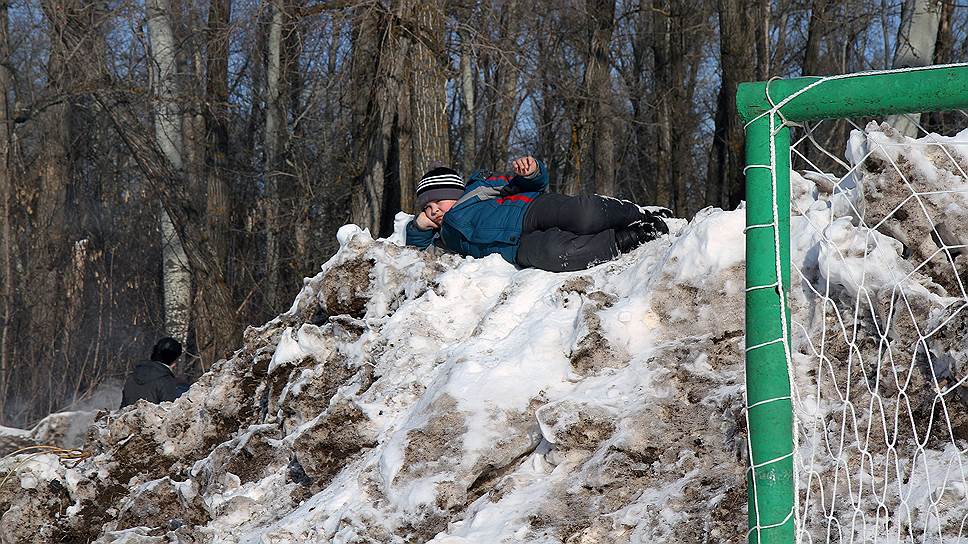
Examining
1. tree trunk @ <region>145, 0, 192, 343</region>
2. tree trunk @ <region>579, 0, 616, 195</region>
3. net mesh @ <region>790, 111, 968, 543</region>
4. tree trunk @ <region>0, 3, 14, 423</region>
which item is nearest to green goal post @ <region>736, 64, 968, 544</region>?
net mesh @ <region>790, 111, 968, 543</region>

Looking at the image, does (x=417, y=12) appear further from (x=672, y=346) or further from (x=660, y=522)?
(x=660, y=522)

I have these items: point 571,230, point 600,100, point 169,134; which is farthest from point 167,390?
point 600,100

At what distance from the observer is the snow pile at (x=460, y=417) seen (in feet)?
12.3

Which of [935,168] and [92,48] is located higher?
[92,48]

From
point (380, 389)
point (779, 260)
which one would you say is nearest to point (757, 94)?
point (779, 260)

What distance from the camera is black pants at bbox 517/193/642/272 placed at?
5.06m

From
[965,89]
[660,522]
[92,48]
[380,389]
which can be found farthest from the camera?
[92,48]

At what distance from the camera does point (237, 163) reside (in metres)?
14.7

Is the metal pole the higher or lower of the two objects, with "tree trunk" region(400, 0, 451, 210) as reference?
lower

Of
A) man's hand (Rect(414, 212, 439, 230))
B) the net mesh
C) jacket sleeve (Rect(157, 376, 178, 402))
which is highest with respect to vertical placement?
man's hand (Rect(414, 212, 439, 230))

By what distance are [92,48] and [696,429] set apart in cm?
965

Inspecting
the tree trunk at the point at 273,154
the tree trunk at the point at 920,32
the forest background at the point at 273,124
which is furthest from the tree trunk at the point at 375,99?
the tree trunk at the point at 920,32

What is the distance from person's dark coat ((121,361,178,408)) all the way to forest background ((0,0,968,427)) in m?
2.59

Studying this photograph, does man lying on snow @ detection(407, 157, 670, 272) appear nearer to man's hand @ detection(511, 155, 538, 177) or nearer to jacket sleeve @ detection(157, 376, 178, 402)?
man's hand @ detection(511, 155, 538, 177)
